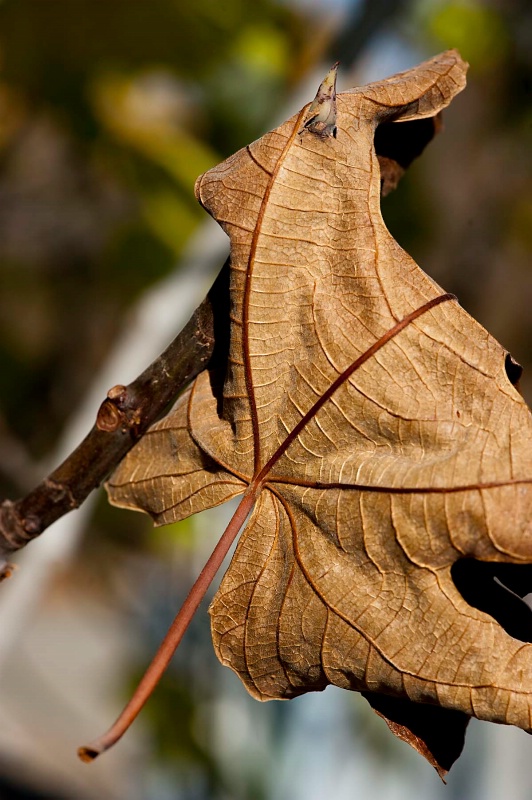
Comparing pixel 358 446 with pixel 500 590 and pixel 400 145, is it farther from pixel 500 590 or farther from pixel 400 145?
pixel 400 145

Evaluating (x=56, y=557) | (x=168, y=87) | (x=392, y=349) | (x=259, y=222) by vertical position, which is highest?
(x=168, y=87)

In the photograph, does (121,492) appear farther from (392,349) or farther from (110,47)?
(110,47)

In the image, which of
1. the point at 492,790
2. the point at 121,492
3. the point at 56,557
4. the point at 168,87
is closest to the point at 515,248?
the point at 168,87

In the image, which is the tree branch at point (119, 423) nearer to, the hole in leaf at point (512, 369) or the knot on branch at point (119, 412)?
the knot on branch at point (119, 412)

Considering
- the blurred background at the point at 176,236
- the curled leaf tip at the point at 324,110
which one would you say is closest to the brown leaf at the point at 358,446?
the curled leaf tip at the point at 324,110

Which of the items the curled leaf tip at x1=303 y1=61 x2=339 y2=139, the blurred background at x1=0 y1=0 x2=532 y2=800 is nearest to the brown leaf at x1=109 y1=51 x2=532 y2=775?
the curled leaf tip at x1=303 y1=61 x2=339 y2=139
